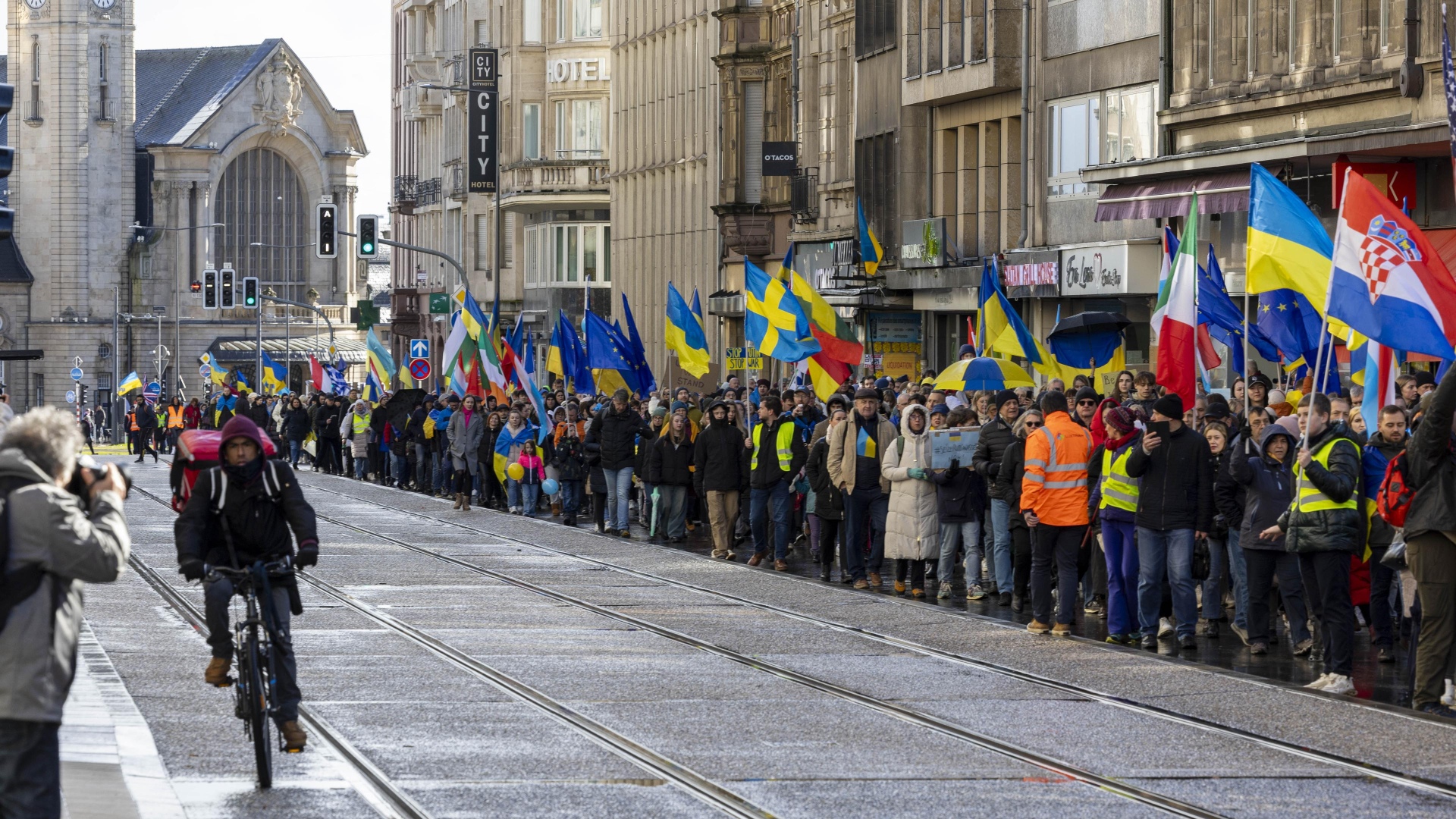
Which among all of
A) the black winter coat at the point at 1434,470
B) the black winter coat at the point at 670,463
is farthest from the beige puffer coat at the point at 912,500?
the black winter coat at the point at 1434,470

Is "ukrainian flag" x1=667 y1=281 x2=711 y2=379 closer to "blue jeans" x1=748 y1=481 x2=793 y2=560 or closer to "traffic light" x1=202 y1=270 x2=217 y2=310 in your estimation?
"blue jeans" x1=748 y1=481 x2=793 y2=560

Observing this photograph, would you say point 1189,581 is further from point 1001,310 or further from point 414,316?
point 414,316

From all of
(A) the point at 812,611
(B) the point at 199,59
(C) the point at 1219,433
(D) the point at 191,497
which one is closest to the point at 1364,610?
(C) the point at 1219,433

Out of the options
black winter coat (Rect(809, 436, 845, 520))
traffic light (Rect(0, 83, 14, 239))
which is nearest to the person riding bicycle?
traffic light (Rect(0, 83, 14, 239))

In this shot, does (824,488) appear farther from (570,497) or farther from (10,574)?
(10,574)

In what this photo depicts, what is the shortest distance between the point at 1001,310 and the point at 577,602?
8.90 metres

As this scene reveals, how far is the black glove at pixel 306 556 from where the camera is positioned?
1098cm

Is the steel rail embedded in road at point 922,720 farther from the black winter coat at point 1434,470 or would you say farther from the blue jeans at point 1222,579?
the blue jeans at point 1222,579

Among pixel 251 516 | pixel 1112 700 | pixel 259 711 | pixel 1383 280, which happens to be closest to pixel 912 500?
pixel 1383 280

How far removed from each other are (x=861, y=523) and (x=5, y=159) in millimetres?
9677

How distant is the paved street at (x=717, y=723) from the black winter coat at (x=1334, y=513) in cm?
100

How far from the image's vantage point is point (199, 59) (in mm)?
122938

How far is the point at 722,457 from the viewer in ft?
80.4

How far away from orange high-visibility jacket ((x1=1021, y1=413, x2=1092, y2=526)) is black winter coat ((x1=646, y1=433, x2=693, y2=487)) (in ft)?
32.5
